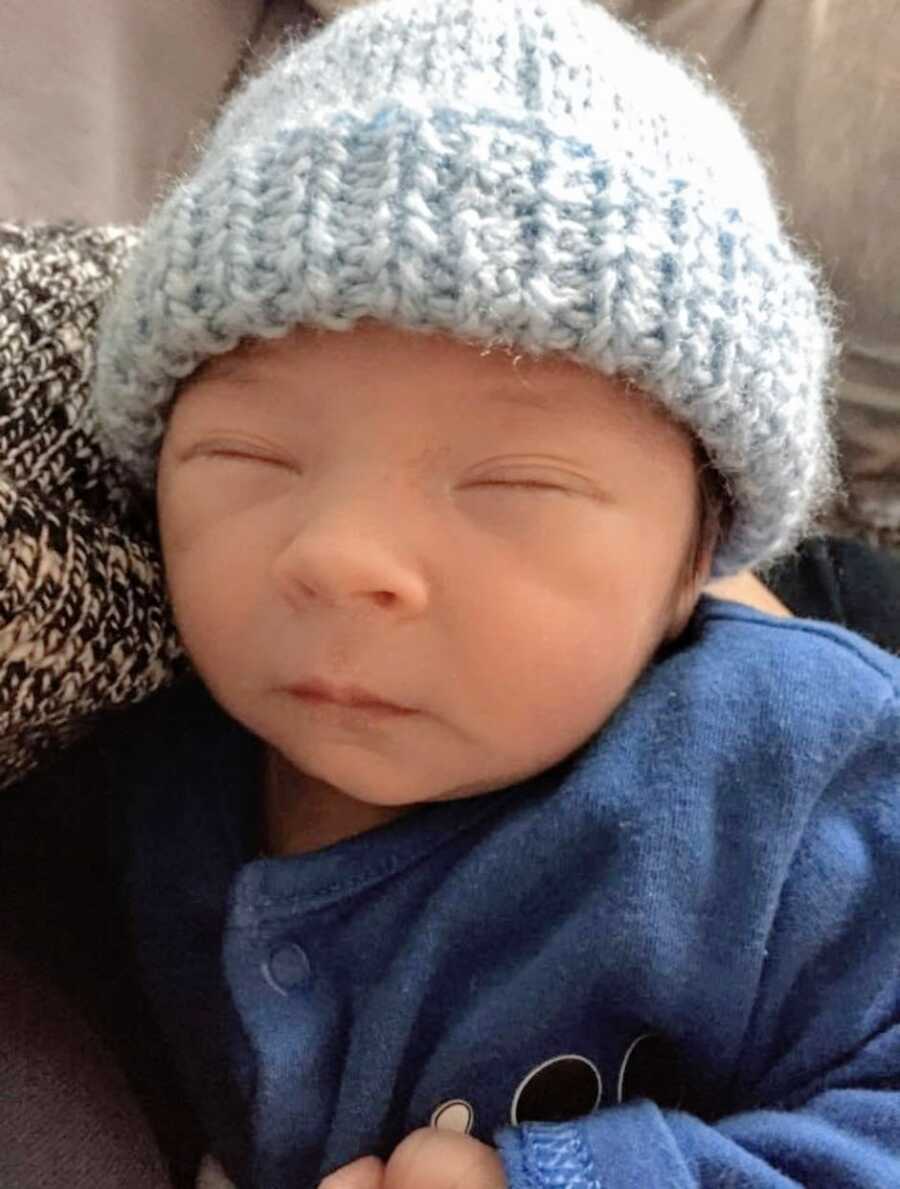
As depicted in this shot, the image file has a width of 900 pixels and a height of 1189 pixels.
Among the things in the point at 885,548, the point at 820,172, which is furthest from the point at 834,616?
the point at 820,172

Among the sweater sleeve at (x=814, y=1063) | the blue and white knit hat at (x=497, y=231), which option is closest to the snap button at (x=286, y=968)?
the sweater sleeve at (x=814, y=1063)

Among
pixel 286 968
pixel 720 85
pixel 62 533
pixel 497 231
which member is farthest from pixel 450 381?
pixel 720 85

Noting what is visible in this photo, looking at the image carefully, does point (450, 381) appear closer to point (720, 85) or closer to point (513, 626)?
point (513, 626)

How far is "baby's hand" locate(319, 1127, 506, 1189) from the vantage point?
2.15ft

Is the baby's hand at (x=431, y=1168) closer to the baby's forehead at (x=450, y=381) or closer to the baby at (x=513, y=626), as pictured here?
the baby at (x=513, y=626)

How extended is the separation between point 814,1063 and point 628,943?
11 cm

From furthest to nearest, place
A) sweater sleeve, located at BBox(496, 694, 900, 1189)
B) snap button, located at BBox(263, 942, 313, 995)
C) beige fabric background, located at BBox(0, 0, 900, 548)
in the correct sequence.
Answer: beige fabric background, located at BBox(0, 0, 900, 548) < snap button, located at BBox(263, 942, 313, 995) < sweater sleeve, located at BBox(496, 694, 900, 1189)

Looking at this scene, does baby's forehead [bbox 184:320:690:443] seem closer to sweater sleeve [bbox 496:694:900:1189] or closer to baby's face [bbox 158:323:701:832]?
baby's face [bbox 158:323:701:832]

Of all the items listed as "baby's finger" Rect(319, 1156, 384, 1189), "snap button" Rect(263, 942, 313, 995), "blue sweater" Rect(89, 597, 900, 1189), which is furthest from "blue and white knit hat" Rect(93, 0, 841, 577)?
"baby's finger" Rect(319, 1156, 384, 1189)

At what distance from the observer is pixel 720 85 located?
3.63 feet

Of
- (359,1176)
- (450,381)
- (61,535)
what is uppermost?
(450,381)

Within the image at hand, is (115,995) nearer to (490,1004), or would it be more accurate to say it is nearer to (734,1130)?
(490,1004)

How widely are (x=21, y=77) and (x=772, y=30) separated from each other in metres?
0.55

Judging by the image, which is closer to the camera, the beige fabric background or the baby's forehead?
the baby's forehead
